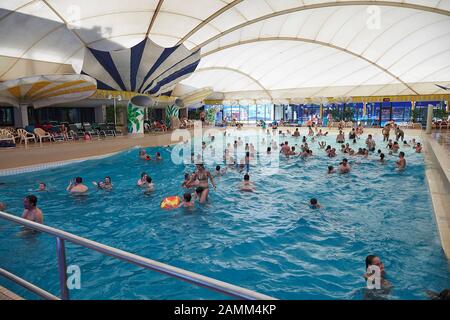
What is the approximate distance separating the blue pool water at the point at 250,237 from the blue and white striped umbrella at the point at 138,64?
597 centimetres

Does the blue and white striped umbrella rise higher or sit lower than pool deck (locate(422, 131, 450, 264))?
higher

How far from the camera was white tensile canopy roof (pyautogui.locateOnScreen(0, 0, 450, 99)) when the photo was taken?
1405 centimetres

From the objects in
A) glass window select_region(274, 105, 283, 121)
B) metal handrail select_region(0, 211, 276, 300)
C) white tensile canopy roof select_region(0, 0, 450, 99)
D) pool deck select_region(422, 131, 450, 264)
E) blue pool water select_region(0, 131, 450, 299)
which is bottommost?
blue pool water select_region(0, 131, 450, 299)

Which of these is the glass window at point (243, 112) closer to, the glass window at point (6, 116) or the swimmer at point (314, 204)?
the glass window at point (6, 116)

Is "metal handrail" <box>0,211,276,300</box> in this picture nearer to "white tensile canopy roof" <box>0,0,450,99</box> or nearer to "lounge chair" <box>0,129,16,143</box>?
"white tensile canopy roof" <box>0,0,450,99</box>

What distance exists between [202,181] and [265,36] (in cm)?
1499

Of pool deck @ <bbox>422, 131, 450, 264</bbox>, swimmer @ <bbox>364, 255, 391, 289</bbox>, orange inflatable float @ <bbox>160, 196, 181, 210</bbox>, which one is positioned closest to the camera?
swimmer @ <bbox>364, 255, 391, 289</bbox>

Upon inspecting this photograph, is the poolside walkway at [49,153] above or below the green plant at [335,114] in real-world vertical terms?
below

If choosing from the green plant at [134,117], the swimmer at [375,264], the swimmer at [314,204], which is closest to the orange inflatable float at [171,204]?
the swimmer at [314,204]

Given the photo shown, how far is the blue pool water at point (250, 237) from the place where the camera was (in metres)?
4.50

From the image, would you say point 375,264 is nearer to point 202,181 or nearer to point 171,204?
point 171,204

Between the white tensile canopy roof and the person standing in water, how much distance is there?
8.53 meters

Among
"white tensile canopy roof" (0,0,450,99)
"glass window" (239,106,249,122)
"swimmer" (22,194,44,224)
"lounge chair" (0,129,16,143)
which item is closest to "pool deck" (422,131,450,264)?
"swimmer" (22,194,44,224)
